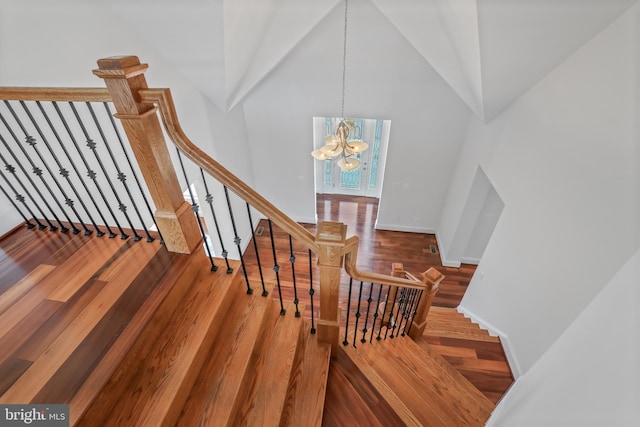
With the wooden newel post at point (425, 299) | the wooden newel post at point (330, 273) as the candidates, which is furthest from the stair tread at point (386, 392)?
the wooden newel post at point (425, 299)

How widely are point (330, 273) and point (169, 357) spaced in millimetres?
931

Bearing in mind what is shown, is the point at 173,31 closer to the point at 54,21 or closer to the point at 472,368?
the point at 54,21

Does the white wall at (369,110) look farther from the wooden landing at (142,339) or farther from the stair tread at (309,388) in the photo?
the stair tread at (309,388)

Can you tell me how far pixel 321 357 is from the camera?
193 cm

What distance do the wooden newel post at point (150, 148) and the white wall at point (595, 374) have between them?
6.99ft

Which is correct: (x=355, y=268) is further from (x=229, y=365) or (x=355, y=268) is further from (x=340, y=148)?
(x=340, y=148)

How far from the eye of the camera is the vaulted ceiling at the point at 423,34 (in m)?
2.21

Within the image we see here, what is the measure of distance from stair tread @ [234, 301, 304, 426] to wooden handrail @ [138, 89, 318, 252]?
2.40 feet

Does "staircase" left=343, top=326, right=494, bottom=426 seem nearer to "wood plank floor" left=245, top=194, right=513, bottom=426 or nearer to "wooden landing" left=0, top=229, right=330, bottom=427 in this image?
"wood plank floor" left=245, top=194, right=513, bottom=426

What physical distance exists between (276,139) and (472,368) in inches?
179

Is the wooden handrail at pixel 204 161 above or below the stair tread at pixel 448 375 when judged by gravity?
above

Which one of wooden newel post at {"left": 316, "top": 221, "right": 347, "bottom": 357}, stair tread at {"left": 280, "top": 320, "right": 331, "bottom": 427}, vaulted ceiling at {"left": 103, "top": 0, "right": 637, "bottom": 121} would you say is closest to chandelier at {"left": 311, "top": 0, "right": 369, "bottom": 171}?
vaulted ceiling at {"left": 103, "top": 0, "right": 637, "bottom": 121}

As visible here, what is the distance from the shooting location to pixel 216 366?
1576mm

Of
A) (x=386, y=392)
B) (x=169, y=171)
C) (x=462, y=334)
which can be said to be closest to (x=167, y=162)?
(x=169, y=171)
